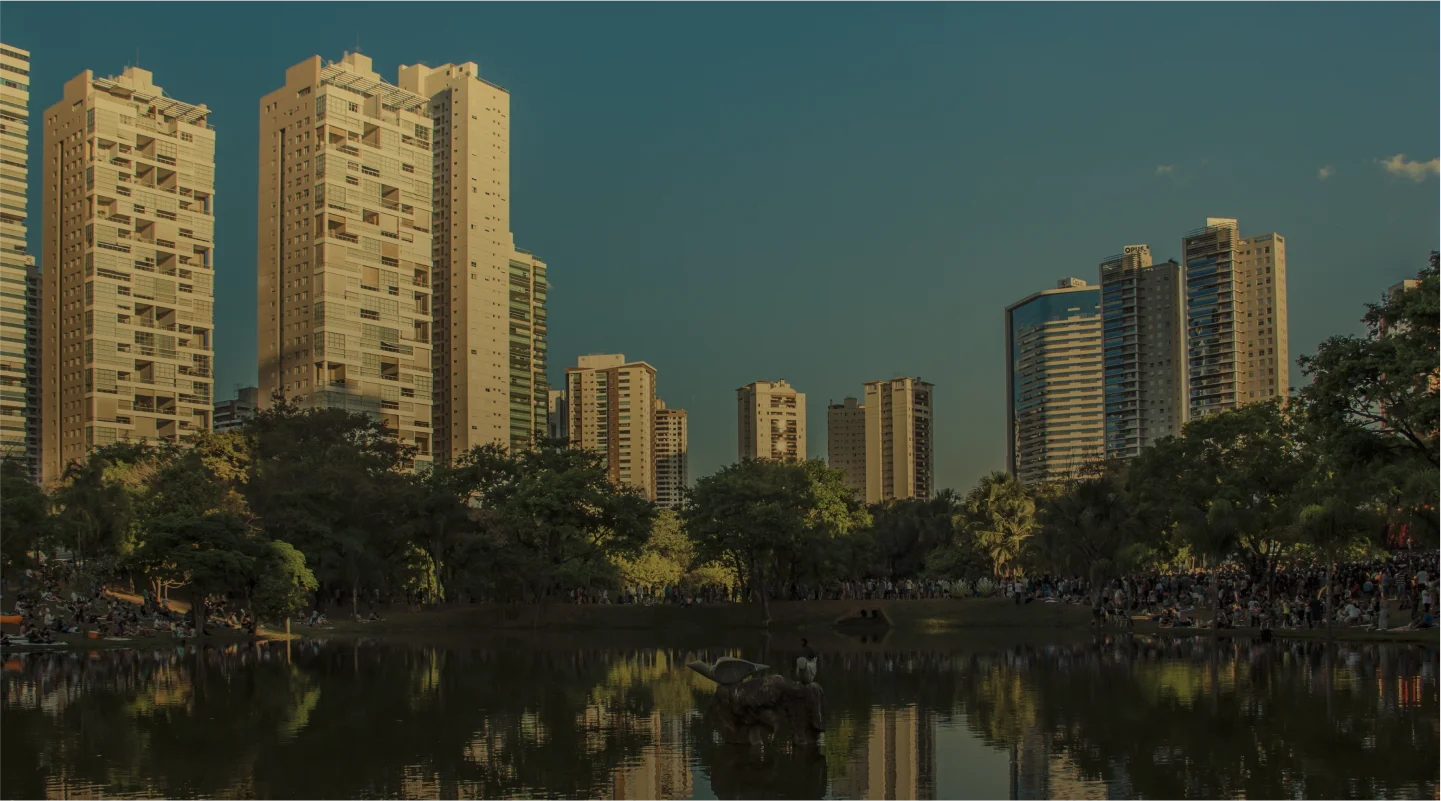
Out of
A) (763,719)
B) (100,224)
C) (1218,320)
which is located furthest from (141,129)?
(763,719)

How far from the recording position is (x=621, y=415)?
174000 millimetres

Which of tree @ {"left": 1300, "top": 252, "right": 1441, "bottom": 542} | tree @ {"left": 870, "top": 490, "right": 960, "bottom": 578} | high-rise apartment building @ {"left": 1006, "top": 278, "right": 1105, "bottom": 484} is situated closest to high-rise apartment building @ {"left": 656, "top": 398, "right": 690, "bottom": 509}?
high-rise apartment building @ {"left": 1006, "top": 278, "right": 1105, "bottom": 484}

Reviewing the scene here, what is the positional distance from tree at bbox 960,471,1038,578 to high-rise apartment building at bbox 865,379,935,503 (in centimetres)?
10247

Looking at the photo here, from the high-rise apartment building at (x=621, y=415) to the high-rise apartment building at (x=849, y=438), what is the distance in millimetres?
27576

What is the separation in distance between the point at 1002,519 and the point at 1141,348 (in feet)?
261

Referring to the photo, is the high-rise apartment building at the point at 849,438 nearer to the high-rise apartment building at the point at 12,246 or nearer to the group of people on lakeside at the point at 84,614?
the high-rise apartment building at the point at 12,246

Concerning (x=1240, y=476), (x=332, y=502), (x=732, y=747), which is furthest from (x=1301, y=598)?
(x=332, y=502)

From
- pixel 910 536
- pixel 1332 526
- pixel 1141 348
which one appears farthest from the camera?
pixel 1141 348

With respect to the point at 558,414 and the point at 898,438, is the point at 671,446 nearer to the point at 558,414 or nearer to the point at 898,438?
the point at 558,414

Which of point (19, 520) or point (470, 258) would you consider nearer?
point (19, 520)

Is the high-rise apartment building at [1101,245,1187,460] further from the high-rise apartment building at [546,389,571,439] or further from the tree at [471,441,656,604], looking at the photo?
the tree at [471,441,656,604]

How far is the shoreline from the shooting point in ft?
162

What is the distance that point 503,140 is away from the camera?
14212 cm

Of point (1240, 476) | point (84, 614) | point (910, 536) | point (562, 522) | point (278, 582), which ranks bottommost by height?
point (84, 614)
